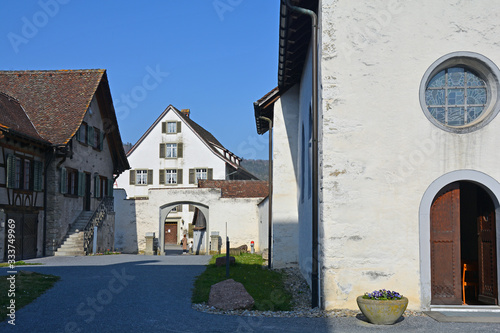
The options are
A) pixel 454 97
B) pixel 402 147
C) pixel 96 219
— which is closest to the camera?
pixel 402 147

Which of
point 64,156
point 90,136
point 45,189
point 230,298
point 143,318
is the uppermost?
point 90,136

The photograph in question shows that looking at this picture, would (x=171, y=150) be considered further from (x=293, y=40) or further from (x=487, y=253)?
(x=487, y=253)

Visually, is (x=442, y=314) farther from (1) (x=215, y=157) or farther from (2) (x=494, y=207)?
(1) (x=215, y=157)

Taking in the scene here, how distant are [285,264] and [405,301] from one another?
8.70m

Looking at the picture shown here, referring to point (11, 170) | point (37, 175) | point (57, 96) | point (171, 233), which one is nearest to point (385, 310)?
point (11, 170)

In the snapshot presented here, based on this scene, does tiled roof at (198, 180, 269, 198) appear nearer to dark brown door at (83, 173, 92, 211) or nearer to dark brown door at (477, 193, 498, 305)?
dark brown door at (83, 173, 92, 211)

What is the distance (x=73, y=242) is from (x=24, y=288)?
13680 millimetres

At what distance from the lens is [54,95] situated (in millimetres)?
26906

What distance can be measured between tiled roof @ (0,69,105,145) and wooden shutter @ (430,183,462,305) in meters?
18.1

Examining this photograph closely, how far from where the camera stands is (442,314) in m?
9.08

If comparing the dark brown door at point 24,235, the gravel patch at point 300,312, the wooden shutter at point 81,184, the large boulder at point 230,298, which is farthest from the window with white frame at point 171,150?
the large boulder at point 230,298

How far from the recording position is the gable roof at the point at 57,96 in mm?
24797

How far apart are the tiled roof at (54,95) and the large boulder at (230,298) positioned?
51.6 ft

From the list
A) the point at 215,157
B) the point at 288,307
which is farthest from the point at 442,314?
the point at 215,157
